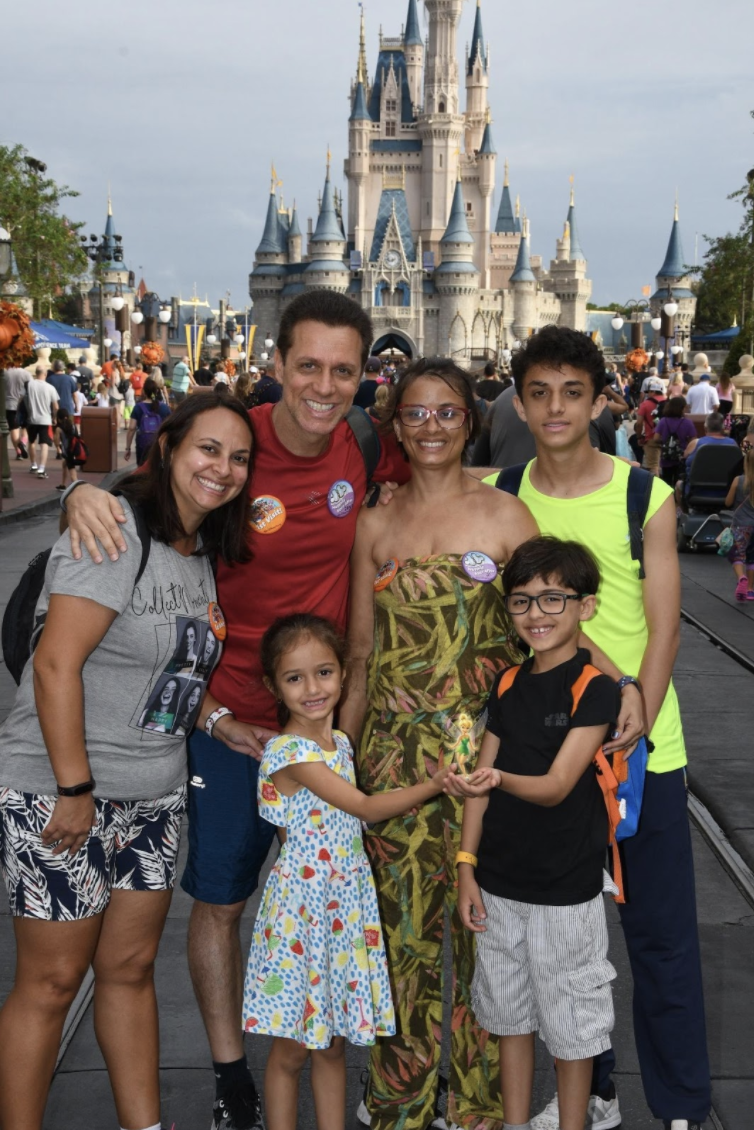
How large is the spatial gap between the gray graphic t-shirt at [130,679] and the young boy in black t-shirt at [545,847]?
0.66 metres

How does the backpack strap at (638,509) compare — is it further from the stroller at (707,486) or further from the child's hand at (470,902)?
the stroller at (707,486)

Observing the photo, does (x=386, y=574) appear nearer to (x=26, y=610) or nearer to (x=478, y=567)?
(x=478, y=567)

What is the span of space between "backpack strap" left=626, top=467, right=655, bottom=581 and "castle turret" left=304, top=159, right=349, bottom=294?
95.3 meters

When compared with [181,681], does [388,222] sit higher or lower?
higher

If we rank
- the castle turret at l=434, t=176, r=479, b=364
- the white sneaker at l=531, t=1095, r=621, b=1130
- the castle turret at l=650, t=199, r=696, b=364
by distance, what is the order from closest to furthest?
1. the white sneaker at l=531, t=1095, r=621, b=1130
2. the castle turret at l=650, t=199, r=696, b=364
3. the castle turret at l=434, t=176, r=479, b=364

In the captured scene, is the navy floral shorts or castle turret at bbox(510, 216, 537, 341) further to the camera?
castle turret at bbox(510, 216, 537, 341)

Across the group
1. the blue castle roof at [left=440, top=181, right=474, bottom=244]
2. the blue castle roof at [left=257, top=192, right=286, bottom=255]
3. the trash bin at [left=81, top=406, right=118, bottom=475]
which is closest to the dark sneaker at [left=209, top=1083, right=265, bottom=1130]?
the trash bin at [left=81, top=406, right=118, bottom=475]

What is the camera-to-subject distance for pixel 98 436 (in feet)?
Result: 64.4

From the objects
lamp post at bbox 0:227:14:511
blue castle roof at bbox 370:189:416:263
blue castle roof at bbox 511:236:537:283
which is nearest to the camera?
lamp post at bbox 0:227:14:511

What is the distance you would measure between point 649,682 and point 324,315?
1.14 meters

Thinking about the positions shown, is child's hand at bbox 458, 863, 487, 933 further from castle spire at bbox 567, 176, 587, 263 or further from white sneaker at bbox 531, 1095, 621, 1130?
castle spire at bbox 567, 176, 587, 263

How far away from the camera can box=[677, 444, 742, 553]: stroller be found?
1303 centimetres

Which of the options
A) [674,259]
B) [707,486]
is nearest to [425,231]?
[674,259]

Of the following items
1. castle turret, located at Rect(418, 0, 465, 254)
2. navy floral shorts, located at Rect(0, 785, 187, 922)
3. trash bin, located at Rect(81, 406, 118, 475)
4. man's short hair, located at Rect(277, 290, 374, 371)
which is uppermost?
castle turret, located at Rect(418, 0, 465, 254)
